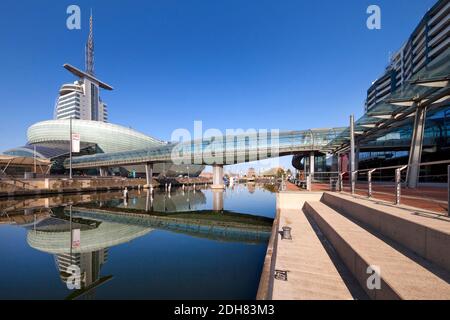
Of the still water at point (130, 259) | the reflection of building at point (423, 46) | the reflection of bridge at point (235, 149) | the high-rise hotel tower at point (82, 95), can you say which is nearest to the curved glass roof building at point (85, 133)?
the reflection of bridge at point (235, 149)

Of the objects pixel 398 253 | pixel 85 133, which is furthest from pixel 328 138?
pixel 85 133

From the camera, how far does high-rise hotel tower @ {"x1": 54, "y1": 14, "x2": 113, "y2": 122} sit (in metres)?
131

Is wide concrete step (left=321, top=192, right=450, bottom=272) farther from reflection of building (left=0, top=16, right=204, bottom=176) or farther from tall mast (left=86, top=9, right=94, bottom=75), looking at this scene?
tall mast (left=86, top=9, right=94, bottom=75)

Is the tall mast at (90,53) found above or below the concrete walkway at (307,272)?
above

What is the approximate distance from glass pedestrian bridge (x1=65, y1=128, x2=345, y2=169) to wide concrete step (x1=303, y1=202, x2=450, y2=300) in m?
22.5

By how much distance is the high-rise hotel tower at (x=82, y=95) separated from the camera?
131 meters

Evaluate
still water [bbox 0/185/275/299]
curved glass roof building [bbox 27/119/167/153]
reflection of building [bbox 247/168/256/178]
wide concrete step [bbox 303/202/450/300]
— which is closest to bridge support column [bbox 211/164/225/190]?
still water [bbox 0/185/275/299]

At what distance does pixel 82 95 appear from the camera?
134 m

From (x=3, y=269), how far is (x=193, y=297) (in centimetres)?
672

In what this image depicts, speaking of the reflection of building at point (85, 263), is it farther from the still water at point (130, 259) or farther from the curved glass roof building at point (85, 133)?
the curved glass roof building at point (85, 133)

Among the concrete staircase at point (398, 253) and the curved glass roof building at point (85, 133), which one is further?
the curved glass roof building at point (85, 133)

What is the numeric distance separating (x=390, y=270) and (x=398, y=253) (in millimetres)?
924

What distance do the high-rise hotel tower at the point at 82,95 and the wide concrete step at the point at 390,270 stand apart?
155m

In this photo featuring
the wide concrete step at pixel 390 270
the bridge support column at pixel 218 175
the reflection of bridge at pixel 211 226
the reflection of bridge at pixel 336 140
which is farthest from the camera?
the bridge support column at pixel 218 175
